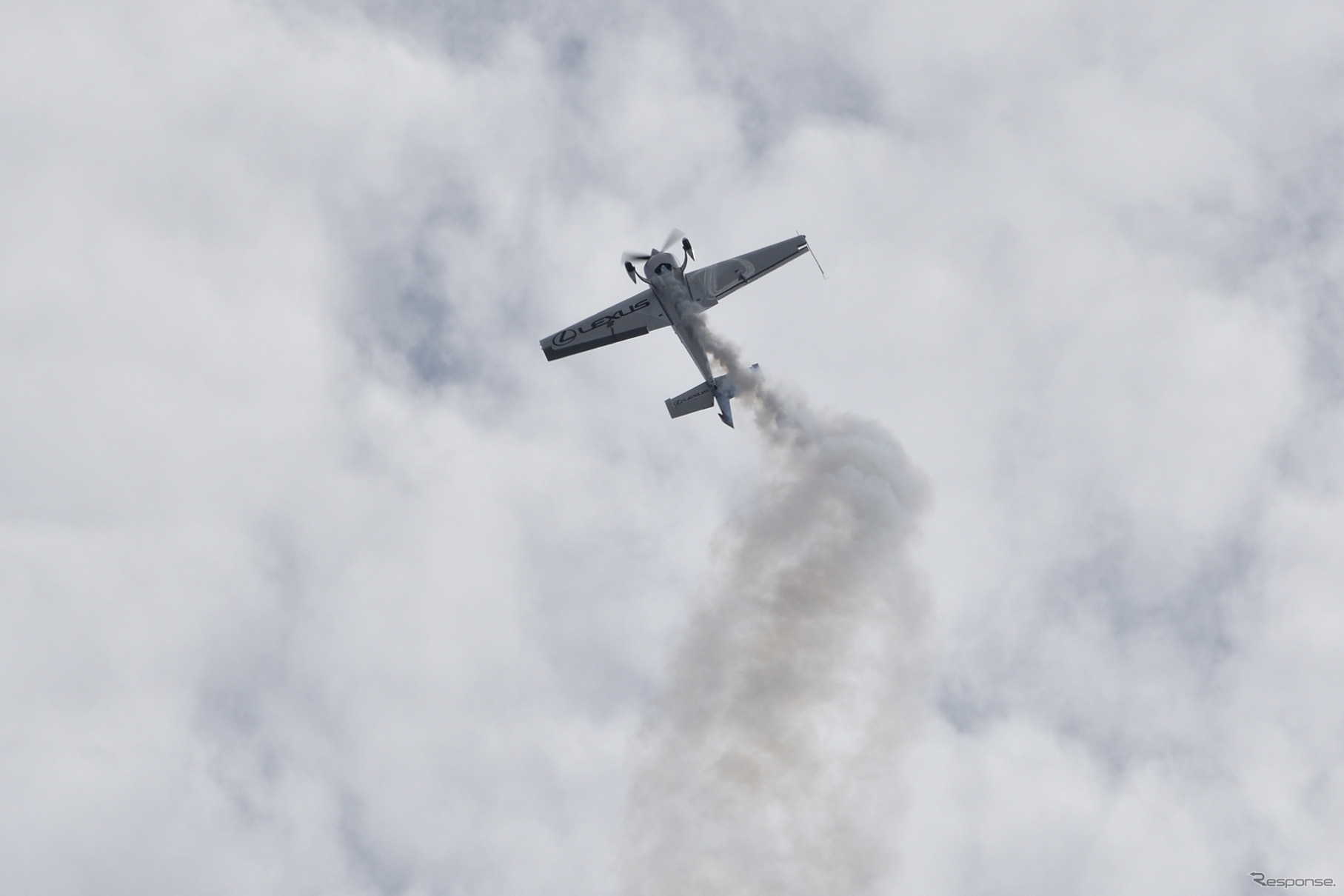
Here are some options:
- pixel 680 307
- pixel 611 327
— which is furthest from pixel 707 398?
pixel 611 327

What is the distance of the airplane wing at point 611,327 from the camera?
5928cm

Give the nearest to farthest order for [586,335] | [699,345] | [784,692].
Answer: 1. [784,692]
2. [699,345]
3. [586,335]

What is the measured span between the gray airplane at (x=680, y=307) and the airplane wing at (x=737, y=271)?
46 mm

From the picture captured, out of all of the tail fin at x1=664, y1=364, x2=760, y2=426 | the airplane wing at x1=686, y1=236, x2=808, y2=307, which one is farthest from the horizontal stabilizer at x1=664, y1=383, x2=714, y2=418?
the airplane wing at x1=686, y1=236, x2=808, y2=307

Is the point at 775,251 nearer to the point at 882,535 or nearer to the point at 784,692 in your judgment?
the point at 882,535

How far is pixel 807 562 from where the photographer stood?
5466 centimetres

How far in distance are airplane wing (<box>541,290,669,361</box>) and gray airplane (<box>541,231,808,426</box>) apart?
0.05 m

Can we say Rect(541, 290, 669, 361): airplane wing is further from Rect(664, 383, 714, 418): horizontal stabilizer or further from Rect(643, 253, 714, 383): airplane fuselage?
Rect(664, 383, 714, 418): horizontal stabilizer

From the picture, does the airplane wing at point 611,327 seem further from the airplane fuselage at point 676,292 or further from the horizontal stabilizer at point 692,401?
the horizontal stabilizer at point 692,401

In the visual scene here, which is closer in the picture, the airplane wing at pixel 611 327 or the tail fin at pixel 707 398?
the tail fin at pixel 707 398

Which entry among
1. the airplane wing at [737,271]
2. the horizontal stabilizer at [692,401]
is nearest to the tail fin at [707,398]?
the horizontal stabilizer at [692,401]

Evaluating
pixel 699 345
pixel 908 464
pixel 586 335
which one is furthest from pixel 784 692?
pixel 586 335

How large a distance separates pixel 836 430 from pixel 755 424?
4955 mm

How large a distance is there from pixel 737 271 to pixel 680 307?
15.6 ft
